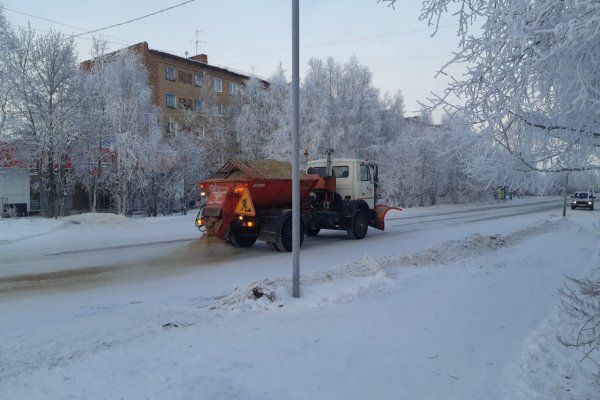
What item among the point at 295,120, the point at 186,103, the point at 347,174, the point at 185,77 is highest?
the point at 185,77

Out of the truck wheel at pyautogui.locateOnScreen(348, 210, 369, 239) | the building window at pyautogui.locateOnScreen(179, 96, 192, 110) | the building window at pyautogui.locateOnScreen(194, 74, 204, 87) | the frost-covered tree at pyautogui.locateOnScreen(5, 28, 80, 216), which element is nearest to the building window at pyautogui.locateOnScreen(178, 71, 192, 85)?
the building window at pyautogui.locateOnScreen(194, 74, 204, 87)

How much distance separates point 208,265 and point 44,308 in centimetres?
390

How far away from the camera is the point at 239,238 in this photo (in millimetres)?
12773

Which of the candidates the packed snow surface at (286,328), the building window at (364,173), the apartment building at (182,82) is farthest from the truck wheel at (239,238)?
the apartment building at (182,82)

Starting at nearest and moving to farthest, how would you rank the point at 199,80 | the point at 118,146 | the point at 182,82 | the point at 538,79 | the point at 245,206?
the point at 538,79
the point at 245,206
the point at 118,146
the point at 182,82
the point at 199,80

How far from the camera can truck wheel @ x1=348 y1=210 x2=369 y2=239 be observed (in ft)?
46.6

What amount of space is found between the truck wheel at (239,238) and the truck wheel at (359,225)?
3.25 meters

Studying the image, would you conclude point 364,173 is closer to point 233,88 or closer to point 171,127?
point 171,127

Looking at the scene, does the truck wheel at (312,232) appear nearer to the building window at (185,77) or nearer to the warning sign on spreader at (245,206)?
the warning sign on spreader at (245,206)

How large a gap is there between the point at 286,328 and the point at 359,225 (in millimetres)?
9488

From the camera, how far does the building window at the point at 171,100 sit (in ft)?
136

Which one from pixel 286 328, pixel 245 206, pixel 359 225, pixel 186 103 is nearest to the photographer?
pixel 286 328

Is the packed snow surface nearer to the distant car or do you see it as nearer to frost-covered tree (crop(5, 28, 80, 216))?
frost-covered tree (crop(5, 28, 80, 216))

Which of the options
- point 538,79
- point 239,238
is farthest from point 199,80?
point 538,79
